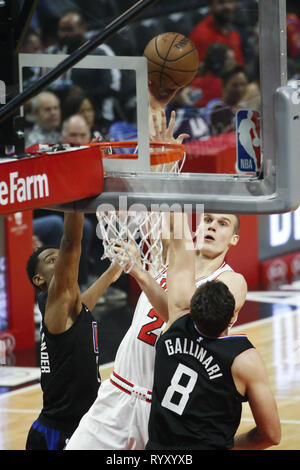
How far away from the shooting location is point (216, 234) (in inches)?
177

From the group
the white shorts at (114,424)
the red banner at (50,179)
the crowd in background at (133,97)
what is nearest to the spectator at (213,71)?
the crowd in background at (133,97)

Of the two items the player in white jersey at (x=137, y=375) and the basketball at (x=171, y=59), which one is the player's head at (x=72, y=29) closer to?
the basketball at (x=171, y=59)

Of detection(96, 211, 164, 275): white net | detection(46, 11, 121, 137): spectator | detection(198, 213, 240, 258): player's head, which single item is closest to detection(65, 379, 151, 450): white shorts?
detection(96, 211, 164, 275): white net

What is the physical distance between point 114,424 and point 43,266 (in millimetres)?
860

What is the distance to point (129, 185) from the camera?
335cm

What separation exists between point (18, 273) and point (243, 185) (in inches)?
Answer: 180

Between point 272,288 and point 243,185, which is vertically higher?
point 243,185

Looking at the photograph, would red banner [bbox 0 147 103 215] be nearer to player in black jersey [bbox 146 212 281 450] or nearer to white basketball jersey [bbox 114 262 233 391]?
player in black jersey [bbox 146 212 281 450]

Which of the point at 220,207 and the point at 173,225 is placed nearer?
the point at 220,207

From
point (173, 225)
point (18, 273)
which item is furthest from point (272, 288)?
point (173, 225)

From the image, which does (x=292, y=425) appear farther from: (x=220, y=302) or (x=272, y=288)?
(x=272, y=288)

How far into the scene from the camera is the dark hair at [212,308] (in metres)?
3.57

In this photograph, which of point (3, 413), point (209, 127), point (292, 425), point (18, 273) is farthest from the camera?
point (209, 127)
